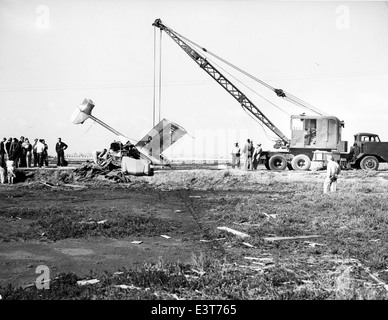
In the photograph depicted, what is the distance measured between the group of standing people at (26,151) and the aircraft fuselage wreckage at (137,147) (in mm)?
1925

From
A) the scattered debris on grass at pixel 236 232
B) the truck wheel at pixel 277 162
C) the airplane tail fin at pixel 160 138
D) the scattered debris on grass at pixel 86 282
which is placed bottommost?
the scattered debris on grass at pixel 236 232

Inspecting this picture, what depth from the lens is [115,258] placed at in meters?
5.93

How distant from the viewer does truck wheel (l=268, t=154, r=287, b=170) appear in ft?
69.3

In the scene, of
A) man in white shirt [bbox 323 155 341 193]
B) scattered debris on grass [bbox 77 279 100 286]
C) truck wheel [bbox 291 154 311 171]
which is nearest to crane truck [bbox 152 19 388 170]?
truck wheel [bbox 291 154 311 171]

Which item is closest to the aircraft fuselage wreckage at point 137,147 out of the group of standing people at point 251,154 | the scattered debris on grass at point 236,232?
the group of standing people at point 251,154

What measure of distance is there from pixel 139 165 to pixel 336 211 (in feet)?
33.8

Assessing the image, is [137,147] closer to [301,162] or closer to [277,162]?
[277,162]

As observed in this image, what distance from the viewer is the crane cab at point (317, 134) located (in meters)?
21.1

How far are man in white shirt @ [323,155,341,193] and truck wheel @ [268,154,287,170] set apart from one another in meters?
8.14

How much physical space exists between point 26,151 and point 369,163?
1742cm

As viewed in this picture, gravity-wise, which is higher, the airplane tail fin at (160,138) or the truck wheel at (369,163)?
the airplane tail fin at (160,138)

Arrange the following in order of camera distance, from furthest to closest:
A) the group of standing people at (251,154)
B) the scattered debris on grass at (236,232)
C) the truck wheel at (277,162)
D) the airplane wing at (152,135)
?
the truck wheel at (277,162) < the group of standing people at (251,154) < the airplane wing at (152,135) < the scattered debris on grass at (236,232)

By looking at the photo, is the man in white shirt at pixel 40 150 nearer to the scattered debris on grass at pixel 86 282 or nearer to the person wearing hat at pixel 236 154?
the person wearing hat at pixel 236 154

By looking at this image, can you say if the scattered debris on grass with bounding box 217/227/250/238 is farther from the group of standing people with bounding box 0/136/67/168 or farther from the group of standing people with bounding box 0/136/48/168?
the group of standing people with bounding box 0/136/67/168
